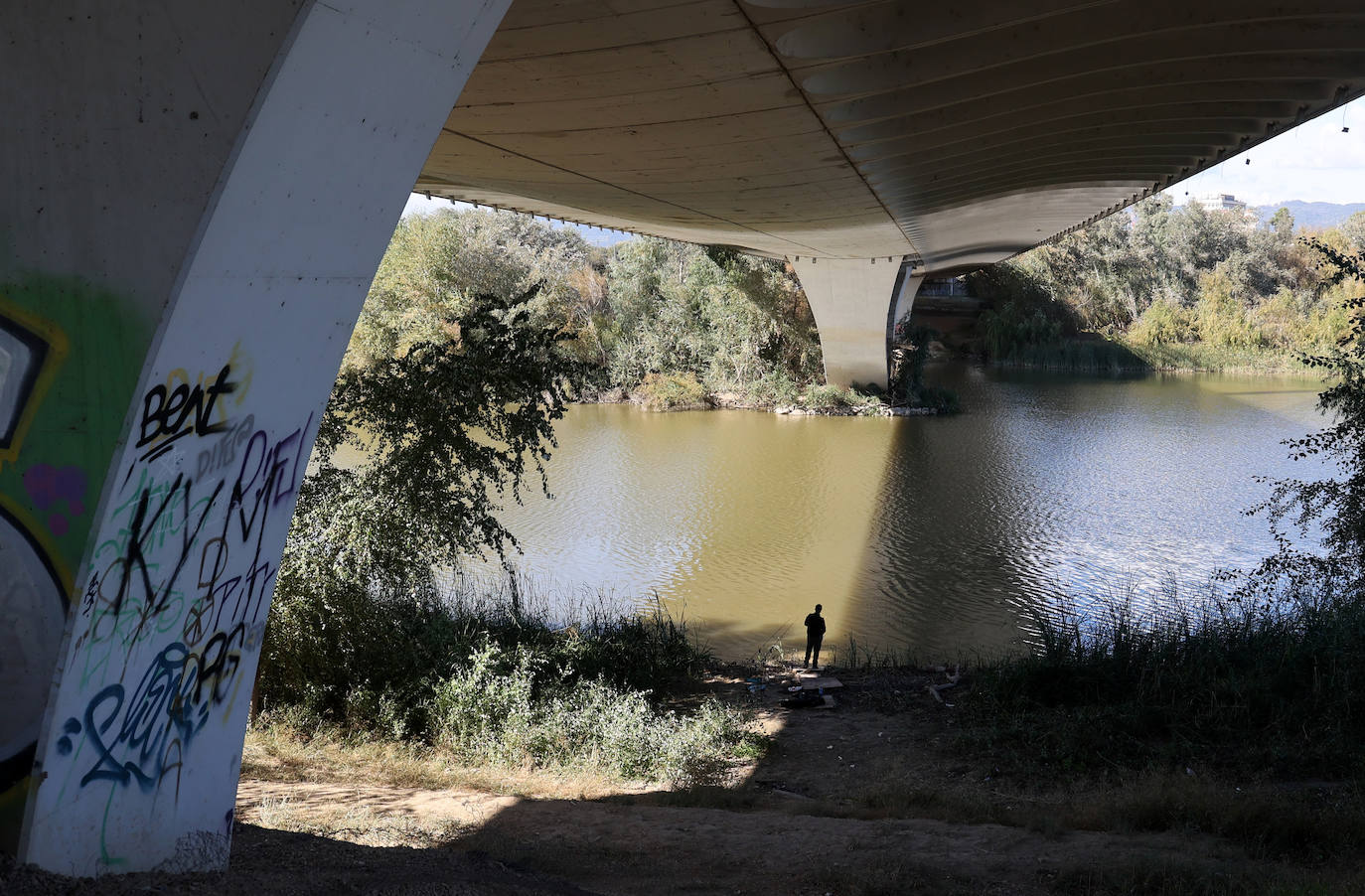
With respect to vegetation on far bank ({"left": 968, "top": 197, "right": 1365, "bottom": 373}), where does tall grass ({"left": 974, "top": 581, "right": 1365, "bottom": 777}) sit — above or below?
below

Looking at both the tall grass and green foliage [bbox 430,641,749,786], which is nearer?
the tall grass

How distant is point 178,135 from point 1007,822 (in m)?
5.89

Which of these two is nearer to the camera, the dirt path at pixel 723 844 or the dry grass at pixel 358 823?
the dirt path at pixel 723 844

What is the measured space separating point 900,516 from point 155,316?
17356 millimetres

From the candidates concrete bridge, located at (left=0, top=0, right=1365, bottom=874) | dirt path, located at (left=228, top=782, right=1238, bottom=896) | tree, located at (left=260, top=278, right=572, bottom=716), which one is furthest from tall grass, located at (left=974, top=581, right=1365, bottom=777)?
concrete bridge, located at (left=0, top=0, right=1365, bottom=874)

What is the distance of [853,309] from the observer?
31641 millimetres

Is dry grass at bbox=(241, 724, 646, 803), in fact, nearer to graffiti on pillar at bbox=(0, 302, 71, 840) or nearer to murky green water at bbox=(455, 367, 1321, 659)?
graffiti on pillar at bbox=(0, 302, 71, 840)

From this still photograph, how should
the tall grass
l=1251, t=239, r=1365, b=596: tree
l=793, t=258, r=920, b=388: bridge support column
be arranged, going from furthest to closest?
l=793, t=258, r=920, b=388: bridge support column < l=1251, t=239, r=1365, b=596: tree < the tall grass

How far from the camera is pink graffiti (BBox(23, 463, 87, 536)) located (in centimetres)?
281

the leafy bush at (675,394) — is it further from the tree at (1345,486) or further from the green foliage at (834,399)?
the tree at (1345,486)

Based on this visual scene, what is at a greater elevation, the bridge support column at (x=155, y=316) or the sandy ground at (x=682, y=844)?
the bridge support column at (x=155, y=316)

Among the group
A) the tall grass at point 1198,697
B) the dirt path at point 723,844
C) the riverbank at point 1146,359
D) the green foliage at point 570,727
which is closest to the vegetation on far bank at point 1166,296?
the riverbank at point 1146,359

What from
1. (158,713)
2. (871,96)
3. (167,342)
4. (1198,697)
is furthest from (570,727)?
(167,342)

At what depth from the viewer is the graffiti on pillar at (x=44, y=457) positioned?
2746 millimetres
